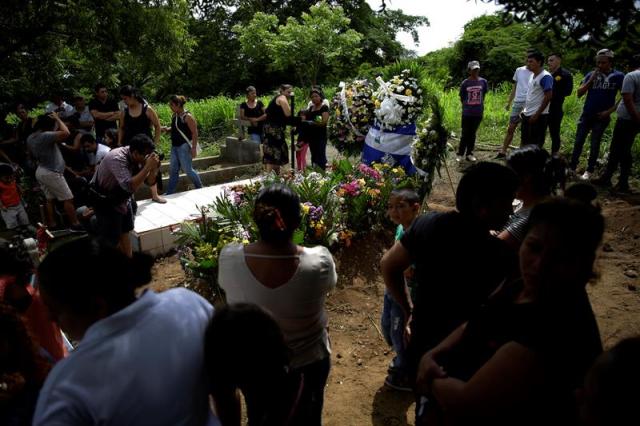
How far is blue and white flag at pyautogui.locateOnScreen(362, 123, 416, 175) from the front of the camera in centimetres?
583

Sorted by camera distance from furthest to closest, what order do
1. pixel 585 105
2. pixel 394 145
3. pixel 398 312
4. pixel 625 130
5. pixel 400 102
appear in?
pixel 585 105 → pixel 625 130 → pixel 394 145 → pixel 400 102 → pixel 398 312

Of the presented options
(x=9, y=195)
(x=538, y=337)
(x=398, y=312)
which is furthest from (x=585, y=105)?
(x=9, y=195)

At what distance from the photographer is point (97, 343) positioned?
3.85ft

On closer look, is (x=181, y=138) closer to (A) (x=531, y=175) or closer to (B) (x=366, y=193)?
(B) (x=366, y=193)

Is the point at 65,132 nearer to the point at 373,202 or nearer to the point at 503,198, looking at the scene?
the point at 373,202

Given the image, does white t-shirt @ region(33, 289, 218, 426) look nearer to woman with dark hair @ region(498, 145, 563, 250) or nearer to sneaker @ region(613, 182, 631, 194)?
woman with dark hair @ region(498, 145, 563, 250)

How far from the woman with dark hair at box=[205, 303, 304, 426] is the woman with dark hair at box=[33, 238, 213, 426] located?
71 mm

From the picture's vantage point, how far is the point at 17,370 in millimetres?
1631

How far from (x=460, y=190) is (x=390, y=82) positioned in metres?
4.39

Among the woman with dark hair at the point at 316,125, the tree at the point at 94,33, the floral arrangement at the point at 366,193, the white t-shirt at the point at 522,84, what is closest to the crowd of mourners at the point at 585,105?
the white t-shirt at the point at 522,84

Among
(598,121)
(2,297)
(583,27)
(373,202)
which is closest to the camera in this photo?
(2,297)

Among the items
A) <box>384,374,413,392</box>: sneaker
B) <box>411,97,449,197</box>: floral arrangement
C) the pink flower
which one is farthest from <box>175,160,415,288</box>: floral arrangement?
<box>384,374,413,392</box>: sneaker

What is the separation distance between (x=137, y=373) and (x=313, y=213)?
3396mm

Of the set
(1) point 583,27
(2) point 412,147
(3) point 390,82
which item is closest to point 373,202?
(2) point 412,147
